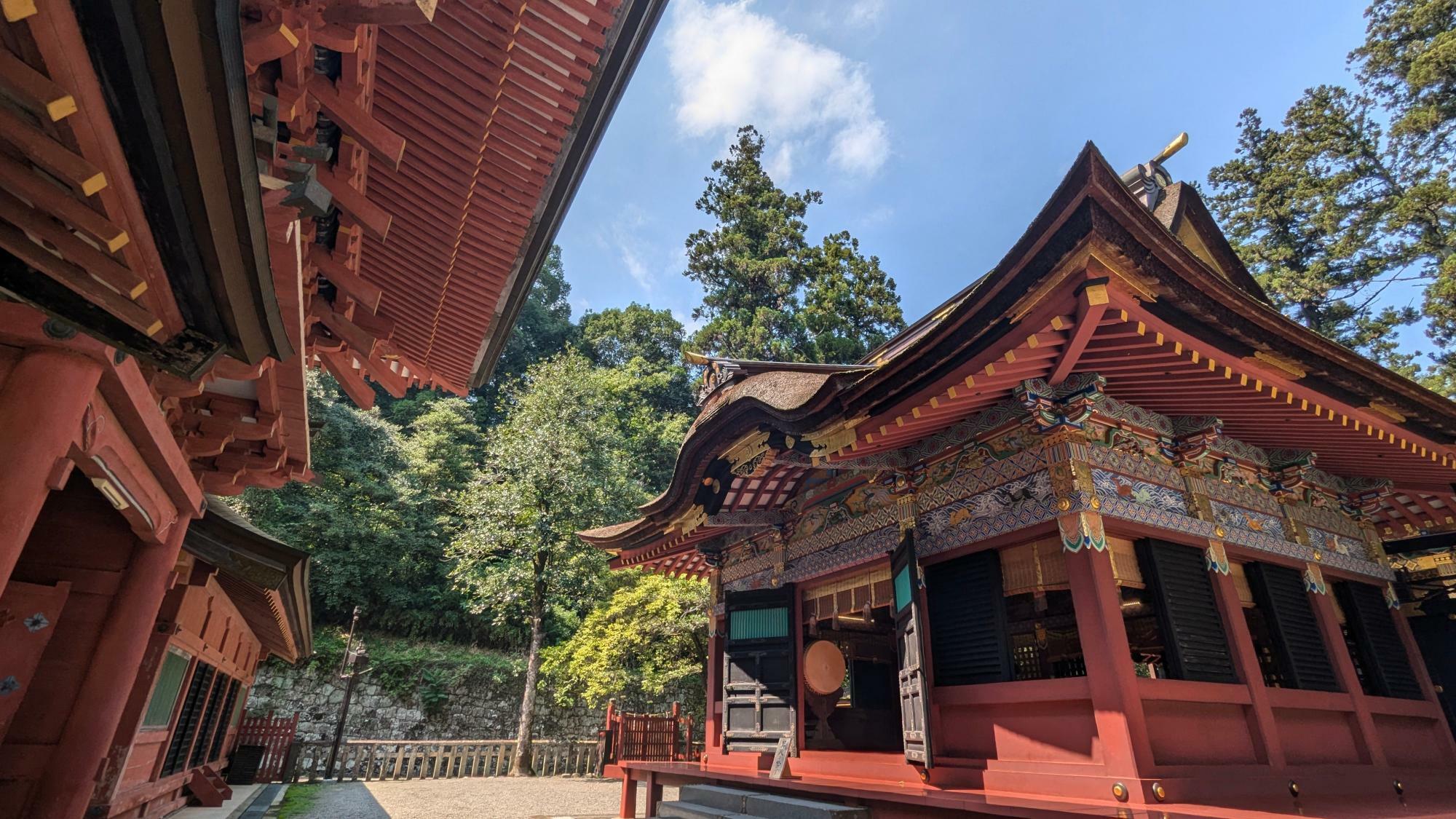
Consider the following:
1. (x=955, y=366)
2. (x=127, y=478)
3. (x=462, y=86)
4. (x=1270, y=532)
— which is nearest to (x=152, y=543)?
(x=127, y=478)

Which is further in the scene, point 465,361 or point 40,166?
point 465,361

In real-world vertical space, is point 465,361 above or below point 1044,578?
above

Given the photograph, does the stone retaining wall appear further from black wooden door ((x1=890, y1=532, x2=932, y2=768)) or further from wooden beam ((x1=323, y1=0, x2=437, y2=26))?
wooden beam ((x1=323, y1=0, x2=437, y2=26))

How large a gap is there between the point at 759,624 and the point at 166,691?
5986 mm

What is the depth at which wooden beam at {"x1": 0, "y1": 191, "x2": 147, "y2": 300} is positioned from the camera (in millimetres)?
1874

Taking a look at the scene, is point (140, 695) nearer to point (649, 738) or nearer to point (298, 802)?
point (298, 802)

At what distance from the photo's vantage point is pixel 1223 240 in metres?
8.02

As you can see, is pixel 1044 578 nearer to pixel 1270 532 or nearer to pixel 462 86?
pixel 1270 532

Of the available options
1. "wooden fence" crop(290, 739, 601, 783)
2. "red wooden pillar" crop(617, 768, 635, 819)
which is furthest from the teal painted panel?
"wooden fence" crop(290, 739, 601, 783)

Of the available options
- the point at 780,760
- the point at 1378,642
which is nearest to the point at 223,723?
the point at 780,760

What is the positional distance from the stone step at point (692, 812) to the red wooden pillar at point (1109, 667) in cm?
313

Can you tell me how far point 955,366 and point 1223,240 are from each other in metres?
5.94

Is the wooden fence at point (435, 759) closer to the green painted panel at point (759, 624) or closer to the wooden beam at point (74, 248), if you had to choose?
the green painted panel at point (759, 624)

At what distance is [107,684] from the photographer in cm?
408
